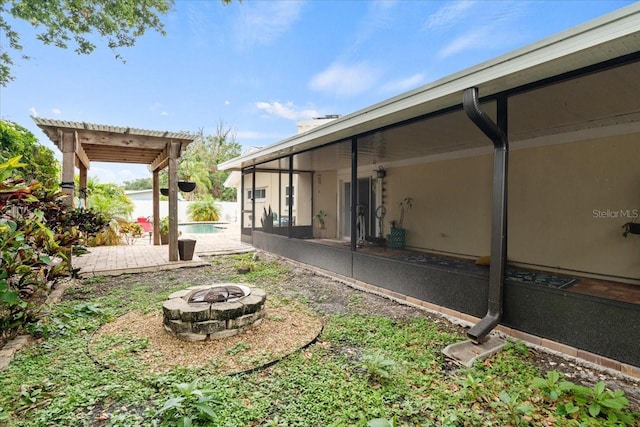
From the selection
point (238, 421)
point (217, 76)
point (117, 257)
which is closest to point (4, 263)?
point (238, 421)

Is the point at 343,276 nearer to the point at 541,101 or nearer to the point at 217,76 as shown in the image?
the point at 541,101

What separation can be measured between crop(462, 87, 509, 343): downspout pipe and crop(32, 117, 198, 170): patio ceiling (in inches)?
227

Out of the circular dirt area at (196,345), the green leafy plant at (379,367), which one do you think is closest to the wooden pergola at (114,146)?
the circular dirt area at (196,345)

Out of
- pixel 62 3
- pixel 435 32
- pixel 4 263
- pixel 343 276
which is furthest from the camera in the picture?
pixel 435 32

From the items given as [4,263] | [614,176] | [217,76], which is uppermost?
[217,76]

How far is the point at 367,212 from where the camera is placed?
8688mm

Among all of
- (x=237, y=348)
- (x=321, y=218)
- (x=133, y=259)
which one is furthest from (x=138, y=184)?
(x=237, y=348)

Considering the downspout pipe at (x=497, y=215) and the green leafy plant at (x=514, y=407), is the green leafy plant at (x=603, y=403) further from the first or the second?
the downspout pipe at (x=497, y=215)

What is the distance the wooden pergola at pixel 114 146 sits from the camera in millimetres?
5539

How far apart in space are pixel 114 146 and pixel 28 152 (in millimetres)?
1954

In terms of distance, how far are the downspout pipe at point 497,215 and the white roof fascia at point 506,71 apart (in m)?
0.19

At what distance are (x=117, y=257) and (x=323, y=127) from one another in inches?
234

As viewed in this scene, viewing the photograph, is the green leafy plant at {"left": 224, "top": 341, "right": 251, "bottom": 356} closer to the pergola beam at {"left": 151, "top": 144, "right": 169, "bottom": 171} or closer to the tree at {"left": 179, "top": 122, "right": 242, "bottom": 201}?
the pergola beam at {"left": 151, "top": 144, "right": 169, "bottom": 171}

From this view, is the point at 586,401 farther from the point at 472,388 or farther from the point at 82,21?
the point at 82,21
